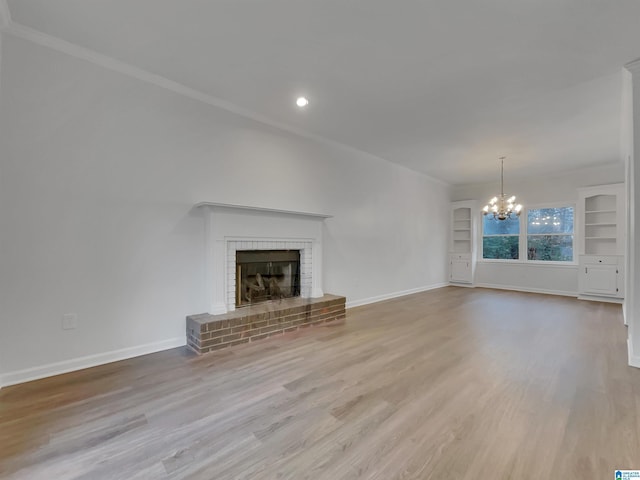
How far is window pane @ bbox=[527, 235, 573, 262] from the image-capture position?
6.70m

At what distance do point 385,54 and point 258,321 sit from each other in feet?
9.99

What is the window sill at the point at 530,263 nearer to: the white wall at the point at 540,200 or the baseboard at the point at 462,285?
the white wall at the point at 540,200

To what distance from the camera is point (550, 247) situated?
272 inches

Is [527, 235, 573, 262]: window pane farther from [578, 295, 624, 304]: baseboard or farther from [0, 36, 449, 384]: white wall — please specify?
[0, 36, 449, 384]: white wall

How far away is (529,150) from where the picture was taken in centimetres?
510

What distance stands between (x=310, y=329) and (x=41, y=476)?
2735 mm

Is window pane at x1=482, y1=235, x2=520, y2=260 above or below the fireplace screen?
above

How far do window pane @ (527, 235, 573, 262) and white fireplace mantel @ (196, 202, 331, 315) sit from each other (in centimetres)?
583

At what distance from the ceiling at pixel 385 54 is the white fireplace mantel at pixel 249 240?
4.42ft

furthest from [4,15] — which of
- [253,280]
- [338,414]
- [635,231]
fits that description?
[635,231]

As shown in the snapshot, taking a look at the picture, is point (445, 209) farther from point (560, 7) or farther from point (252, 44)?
A: point (252, 44)

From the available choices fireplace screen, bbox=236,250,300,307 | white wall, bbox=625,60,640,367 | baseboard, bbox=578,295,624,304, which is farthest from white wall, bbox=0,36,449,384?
baseboard, bbox=578,295,624,304

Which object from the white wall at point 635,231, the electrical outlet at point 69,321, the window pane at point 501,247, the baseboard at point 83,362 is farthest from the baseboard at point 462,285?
the electrical outlet at point 69,321

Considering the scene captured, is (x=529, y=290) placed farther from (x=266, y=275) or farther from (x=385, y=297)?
(x=266, y=275)
